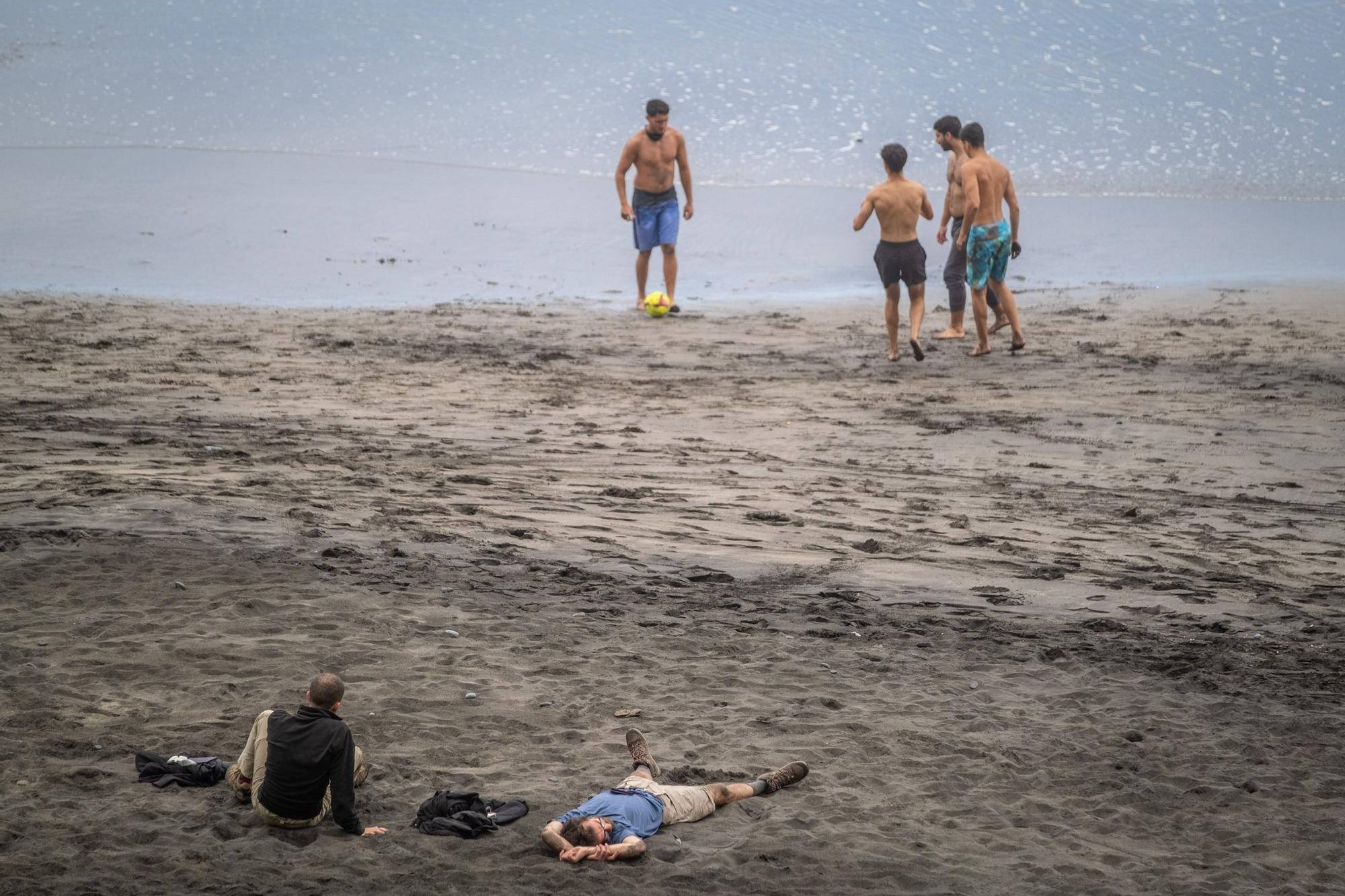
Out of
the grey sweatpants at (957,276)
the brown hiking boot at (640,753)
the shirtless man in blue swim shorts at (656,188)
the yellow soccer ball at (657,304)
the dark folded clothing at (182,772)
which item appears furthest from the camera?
the shirtless man in blue swim shorts at (656,188)

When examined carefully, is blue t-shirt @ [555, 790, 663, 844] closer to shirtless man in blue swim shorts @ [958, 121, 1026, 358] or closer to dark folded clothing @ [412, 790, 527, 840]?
dark folded clothing @ [412, 790, 527, 840]

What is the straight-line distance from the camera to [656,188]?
13.2 m

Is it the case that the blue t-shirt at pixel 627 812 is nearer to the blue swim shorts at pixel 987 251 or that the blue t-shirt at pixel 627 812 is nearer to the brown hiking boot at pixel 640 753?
the brown hiking boot at pixel 640 753

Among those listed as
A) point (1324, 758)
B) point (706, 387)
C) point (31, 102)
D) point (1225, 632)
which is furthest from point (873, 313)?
point (31, 102)

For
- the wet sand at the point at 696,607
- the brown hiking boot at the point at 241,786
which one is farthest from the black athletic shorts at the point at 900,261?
the brown hiking boot at the point at 241,786

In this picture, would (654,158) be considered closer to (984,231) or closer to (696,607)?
(984,231)

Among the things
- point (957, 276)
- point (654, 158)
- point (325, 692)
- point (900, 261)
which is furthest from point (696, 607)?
point (654, 158)

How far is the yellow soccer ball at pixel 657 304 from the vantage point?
1277 centimetres

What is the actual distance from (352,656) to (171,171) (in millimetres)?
15792

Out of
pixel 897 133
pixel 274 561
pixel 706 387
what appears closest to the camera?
pixel 274 561

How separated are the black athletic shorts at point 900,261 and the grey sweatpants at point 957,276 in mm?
586

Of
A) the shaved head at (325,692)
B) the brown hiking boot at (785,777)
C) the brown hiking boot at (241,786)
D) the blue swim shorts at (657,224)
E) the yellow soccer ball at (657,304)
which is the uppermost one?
the blue swim shorts at (657,224)

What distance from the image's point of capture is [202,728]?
16.7 feet

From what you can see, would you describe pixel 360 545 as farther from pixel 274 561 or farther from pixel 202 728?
pixel 202 728
